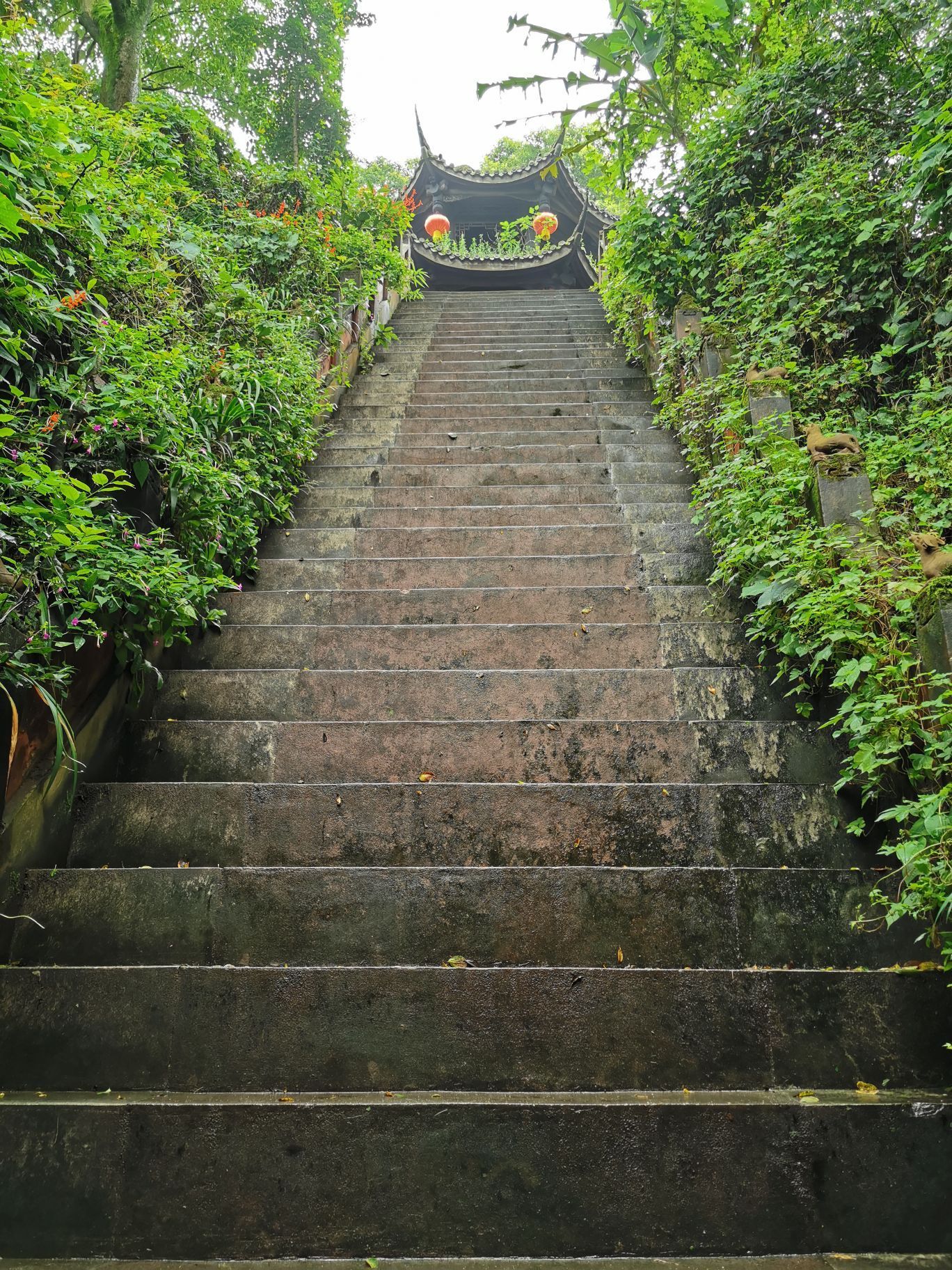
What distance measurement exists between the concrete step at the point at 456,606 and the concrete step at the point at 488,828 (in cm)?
122

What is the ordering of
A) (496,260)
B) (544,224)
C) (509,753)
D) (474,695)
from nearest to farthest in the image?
(509,753) → (474,695) → (496,260) → (544,224)

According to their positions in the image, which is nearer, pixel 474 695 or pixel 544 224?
pixel 474 695

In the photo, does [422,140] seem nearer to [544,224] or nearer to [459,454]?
[544,224]

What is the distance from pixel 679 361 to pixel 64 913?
5.01 m

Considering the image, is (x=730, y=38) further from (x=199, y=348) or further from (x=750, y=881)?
(x=750, y=881)

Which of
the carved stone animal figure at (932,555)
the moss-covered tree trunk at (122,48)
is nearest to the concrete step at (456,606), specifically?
the carved stone animal figure at (932,555)

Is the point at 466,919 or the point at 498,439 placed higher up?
the point at 498,439

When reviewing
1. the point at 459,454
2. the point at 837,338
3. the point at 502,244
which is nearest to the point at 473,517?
the point at 459,454

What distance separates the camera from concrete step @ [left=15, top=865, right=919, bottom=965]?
2246 mm

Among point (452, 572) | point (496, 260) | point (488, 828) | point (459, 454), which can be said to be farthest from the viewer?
point (496, 260)

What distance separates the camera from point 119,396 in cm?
295

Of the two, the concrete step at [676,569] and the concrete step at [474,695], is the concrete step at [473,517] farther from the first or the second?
the concrete step at [474,695]

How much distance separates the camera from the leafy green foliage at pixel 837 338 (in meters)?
2.43

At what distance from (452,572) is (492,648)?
0.76 meters
